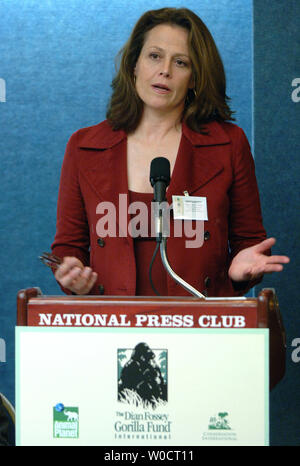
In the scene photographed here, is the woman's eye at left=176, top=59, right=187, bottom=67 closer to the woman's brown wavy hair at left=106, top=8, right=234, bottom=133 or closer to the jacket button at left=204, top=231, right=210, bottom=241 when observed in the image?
the woman's brown wavy hair at left=106, top=8, right=234, bottom=133

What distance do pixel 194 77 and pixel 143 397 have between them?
1.17m

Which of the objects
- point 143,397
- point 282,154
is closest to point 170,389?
point 143,397

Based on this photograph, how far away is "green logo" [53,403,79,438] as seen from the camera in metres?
1.01

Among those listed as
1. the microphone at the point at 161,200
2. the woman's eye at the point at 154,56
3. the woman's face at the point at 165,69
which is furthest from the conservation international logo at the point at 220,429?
the woman's eye at the point at 154,56

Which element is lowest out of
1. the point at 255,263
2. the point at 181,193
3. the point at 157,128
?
the point at 255,263

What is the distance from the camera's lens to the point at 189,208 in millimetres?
A: 1710

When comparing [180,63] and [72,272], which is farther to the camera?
[180,63]

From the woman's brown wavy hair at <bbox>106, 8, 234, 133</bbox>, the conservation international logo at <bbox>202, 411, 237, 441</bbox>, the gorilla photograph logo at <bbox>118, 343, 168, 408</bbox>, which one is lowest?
the conservation international logo at <bbox>202, 411, 237, 441</bbox>

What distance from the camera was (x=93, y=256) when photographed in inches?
72.2

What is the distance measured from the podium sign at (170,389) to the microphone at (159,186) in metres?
0.31

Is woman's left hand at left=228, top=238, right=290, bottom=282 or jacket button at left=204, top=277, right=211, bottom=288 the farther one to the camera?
jacket button at left=204, top=277, right=211, bottom=288

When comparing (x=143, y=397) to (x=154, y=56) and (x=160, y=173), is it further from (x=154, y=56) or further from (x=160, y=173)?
(x=154, y=56)

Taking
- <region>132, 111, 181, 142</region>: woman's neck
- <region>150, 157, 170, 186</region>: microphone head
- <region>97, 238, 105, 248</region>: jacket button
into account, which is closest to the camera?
<region>150, 157, 170, 186</region>: microphone head

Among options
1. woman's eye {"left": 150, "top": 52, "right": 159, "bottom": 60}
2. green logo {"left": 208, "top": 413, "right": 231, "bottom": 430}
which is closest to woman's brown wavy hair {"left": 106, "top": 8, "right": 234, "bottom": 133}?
woman's eye {"left": 150, "top": 52, "right": 159, "bottom": 60}
